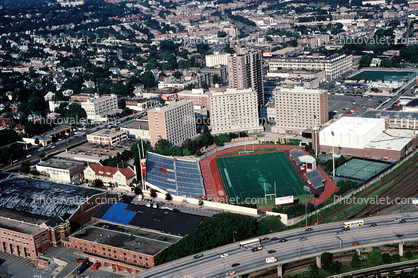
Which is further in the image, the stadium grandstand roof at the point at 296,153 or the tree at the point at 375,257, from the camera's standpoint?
the stadium grandstand roof at the point at 296,153

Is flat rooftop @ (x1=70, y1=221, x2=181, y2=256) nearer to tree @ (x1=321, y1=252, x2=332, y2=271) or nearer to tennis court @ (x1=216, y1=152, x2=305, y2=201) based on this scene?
tree @ (x1=321, y1=252, x2=332, y2=271)

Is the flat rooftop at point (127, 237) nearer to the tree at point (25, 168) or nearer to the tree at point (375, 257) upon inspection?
the tree at point (375, 257)

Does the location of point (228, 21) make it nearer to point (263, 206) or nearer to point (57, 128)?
point (57, 128)

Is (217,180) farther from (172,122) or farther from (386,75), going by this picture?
(386,75)

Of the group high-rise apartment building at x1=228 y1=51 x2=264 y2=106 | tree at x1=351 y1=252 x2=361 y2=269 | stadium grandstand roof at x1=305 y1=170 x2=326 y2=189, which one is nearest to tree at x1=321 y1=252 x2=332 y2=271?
tree at x1=351 y1=252 x2=361 y2=269

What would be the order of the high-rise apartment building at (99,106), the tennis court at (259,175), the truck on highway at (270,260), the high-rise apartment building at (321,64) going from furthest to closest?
the high-rise apartment building at (321,64), the high-rise apartment building at (99,106), the tennis court at (259,175), the truck on highway at (270,260)

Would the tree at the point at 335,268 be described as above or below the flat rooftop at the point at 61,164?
below

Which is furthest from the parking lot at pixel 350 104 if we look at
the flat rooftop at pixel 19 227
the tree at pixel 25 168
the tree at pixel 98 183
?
the flat rooftop at pixel 19 227

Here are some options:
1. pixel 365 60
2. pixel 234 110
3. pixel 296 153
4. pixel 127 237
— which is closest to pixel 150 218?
pixel 127 237
